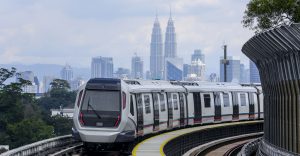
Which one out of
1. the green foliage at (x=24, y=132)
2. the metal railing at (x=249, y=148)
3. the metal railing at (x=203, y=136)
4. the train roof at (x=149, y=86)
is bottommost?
the green foliage at (x=24, y=132)

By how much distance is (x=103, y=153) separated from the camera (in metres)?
29.1

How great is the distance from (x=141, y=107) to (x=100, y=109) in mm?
3432

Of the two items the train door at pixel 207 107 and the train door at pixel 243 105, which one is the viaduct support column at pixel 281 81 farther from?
the train door at pixel 243 105

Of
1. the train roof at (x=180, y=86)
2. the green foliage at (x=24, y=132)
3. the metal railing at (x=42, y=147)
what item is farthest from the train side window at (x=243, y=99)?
the green foliage at (x=24, y=132)

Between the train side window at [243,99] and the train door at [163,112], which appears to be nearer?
the train door at [163,112]

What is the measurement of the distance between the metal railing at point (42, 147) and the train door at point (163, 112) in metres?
4.61

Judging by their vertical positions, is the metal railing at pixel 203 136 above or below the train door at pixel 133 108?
below

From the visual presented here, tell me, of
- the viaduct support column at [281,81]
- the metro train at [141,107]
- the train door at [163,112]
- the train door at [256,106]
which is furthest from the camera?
the train door at [256,106]

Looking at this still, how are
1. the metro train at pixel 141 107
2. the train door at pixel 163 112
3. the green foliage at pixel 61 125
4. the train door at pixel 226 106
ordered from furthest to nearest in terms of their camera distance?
the green foliage at pixel 61 125
the train door at pixel 226 106
the train door at pixel 163 112
the metro train at pixel 141 107

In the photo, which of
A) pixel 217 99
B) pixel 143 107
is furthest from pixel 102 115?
pixel 217 99

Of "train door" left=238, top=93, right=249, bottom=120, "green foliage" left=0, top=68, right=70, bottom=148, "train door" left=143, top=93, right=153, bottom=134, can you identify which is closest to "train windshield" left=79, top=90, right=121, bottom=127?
"train door" left=143, top=93, right=153, bottom=134

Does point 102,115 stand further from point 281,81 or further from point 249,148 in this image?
point 249,148

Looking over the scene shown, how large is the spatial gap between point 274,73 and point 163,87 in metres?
12.7

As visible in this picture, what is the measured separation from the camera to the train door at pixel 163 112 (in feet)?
111
